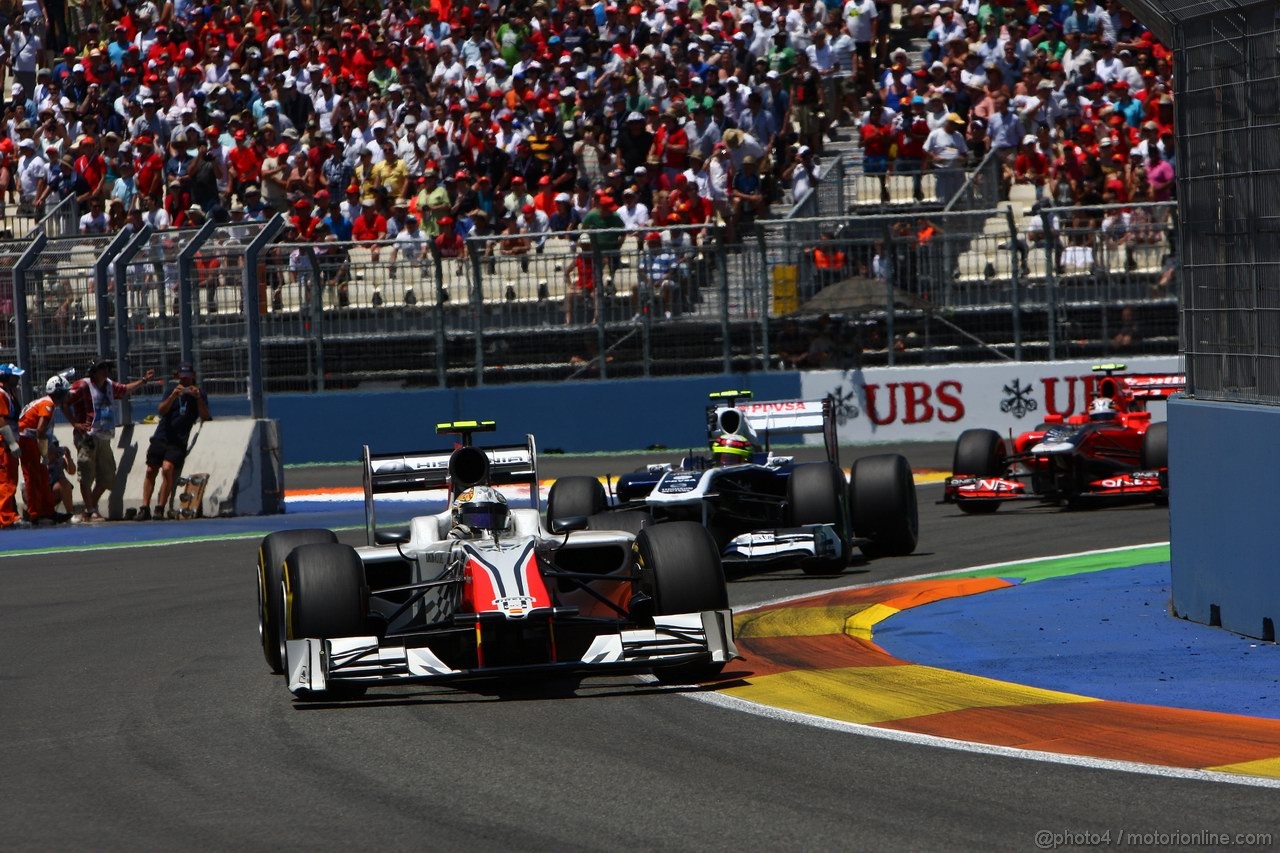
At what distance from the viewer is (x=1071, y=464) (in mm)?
16047

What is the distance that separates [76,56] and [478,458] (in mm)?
24450

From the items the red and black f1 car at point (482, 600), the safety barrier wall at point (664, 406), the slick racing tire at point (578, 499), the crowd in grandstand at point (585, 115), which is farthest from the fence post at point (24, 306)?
the red and black f1 car at point (482, 600)

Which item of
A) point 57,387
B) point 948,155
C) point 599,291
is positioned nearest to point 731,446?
point 57,387

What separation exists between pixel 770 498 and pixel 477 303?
31.2 ft

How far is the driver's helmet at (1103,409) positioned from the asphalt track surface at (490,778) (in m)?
9.00

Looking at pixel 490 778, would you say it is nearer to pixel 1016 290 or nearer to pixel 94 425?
pixel 94 425

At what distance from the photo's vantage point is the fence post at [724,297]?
71.7 feet

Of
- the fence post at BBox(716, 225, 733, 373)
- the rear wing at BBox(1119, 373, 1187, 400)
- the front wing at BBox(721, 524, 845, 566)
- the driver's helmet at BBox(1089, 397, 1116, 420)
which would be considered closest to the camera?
the front wing at BBox(721, 524, 845, 566)

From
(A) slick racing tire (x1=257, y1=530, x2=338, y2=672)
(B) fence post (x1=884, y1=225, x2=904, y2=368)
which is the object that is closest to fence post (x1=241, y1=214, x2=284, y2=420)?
(B) fence post (x1=884, y1=225, x2=904, y2=368)

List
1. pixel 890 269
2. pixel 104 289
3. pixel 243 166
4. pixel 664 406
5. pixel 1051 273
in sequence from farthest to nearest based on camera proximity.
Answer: pixel 243 166, pixel 664 406, pixel 890 269, pixel 1051 273, pixel 104 289

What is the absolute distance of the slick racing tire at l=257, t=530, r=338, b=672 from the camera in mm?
8805

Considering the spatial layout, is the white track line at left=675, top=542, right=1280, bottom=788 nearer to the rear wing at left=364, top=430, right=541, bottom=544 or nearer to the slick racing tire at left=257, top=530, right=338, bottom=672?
the slick racing tire at left=257, top=530, right=338, bottom=672

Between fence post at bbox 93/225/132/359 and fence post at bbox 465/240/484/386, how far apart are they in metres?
4.18

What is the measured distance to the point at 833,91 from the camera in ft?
78.4
